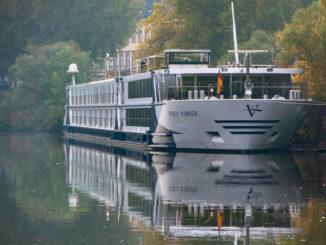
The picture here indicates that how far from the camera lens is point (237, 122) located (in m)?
39.9

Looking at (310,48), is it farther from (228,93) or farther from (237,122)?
(237,122)

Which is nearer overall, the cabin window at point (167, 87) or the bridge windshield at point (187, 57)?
the cabin window at point (167, 87)

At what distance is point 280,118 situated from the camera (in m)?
40.6

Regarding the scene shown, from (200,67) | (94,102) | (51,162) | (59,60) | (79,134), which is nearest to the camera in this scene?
(51,162)

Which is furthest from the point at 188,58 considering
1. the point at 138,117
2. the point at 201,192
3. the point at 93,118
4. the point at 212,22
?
the point at 212,22

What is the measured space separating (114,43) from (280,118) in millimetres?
77748

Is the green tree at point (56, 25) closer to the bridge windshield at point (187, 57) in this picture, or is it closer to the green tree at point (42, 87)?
the green tree at point (42, 87)

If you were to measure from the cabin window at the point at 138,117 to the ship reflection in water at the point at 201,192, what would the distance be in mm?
10563

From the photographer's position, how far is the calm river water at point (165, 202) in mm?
15656

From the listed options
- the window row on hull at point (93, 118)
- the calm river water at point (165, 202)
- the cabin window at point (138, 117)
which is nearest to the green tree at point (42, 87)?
the window row on hull at point (93, 118)

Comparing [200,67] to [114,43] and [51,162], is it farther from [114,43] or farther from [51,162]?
[114,43]

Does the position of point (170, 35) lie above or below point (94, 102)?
above

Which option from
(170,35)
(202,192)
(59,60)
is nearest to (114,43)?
(59,60)

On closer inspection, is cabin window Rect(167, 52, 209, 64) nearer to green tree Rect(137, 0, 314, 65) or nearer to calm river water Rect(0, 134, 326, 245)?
calm river water Rect(0, 134, 326, 245)
